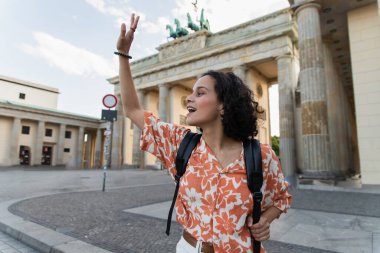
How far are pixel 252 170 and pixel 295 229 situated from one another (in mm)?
4440

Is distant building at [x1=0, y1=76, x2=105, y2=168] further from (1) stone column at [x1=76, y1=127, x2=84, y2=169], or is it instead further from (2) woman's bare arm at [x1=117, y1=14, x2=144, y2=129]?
(2) woman's bare arm at [x1=117, y1=14, x2=144, y2=129]

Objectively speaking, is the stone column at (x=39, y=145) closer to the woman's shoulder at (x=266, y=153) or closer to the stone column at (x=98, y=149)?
the stone column at (x=98, y=149)

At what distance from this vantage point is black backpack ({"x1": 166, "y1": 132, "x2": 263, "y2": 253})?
1299 millimetres

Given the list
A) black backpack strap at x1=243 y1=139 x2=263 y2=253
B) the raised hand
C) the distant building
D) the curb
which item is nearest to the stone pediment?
the distant building

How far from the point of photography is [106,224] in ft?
17.1

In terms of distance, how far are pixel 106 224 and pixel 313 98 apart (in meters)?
11.8

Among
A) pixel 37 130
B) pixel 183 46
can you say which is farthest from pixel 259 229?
pixel 37 130

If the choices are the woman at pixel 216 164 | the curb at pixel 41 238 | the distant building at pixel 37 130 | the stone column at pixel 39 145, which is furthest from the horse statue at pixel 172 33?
the woman at pixel 216 164

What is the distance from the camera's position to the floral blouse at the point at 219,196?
1289mm

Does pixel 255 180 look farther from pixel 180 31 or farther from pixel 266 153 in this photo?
pixel 180 31

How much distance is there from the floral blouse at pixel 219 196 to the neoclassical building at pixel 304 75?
1.97 feet

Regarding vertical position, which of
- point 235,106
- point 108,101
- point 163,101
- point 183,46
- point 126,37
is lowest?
point 235,106

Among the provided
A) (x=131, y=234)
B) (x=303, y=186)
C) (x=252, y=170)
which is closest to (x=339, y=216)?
(x=131, y=234)

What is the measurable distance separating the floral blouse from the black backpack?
3cm
